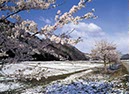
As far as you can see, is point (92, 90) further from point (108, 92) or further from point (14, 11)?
point (14, 11)

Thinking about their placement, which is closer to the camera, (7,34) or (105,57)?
(7,34)

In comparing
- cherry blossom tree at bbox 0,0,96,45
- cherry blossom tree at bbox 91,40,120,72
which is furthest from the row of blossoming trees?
cherry blossom tree at bbox 91,40,120,72

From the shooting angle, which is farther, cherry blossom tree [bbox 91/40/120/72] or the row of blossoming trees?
cherry blossom tree [bbox 91/40/120/72]

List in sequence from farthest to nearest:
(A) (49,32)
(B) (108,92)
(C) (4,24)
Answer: (B) (108,92)
(C) (4,24)
(A) (49,32)

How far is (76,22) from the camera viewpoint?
8773 millimetres

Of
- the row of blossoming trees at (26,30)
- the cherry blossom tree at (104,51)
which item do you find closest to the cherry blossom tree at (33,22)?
the row of blossoming trees at (26,30)

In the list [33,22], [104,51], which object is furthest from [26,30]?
[104,51]

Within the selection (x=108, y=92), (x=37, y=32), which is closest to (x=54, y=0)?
(x=37, y=32)

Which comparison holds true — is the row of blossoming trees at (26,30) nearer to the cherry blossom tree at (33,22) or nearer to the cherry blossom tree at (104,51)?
the cherry blossom tree at (33,22)

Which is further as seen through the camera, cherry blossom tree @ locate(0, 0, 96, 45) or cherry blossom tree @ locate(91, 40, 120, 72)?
cherry blossom tree @ locate(91, 40, 120, 72)

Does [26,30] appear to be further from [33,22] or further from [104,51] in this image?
[104,51]

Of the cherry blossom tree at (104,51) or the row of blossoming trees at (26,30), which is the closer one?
the row of blossoming trees at (26,30)

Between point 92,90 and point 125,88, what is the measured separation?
217 centimetres

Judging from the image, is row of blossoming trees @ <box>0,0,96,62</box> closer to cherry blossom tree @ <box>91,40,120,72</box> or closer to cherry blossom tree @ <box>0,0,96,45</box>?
cherry blossom tree @ <box>0,0,96,45</box>
